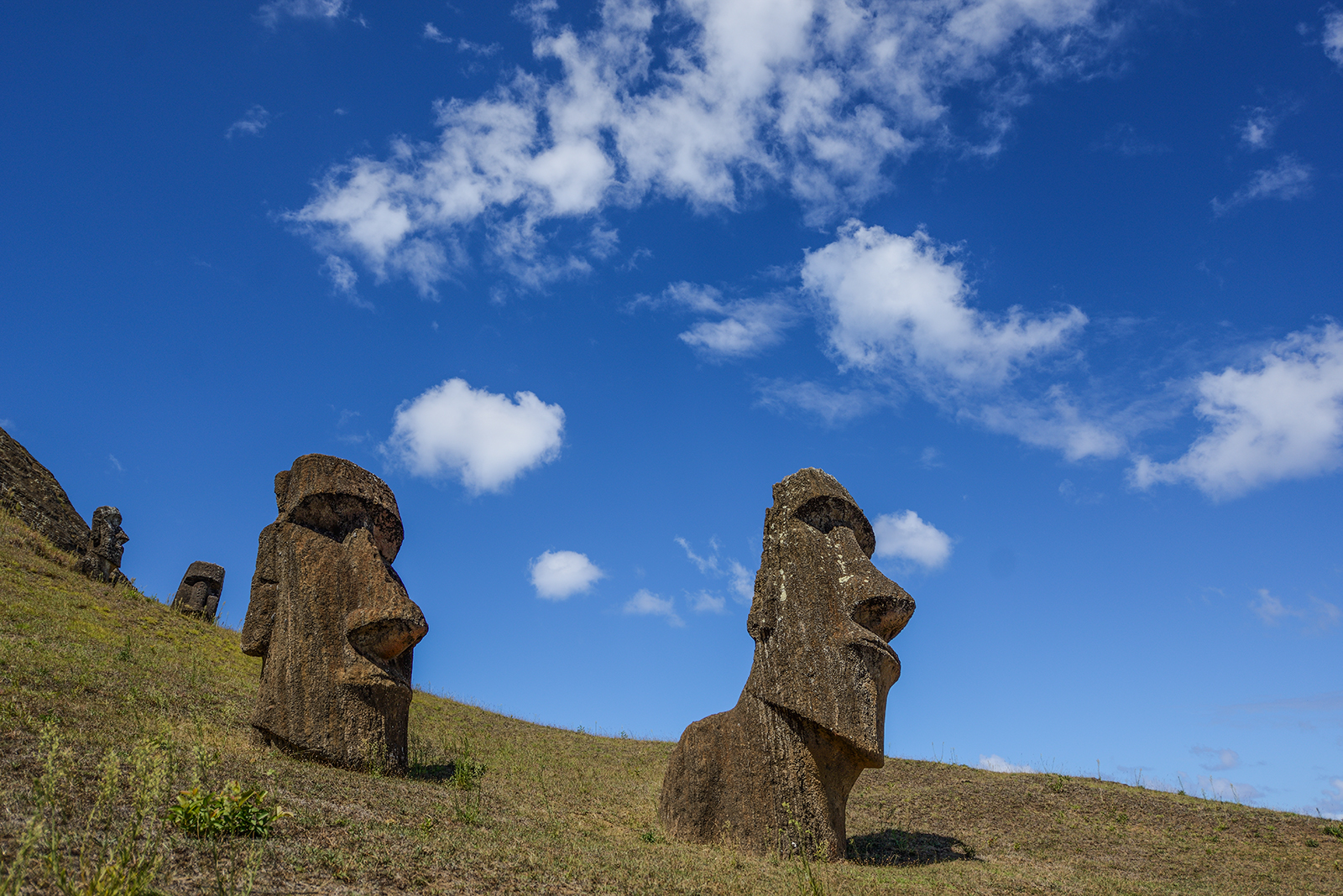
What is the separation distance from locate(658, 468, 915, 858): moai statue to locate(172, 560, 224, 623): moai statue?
19591mm

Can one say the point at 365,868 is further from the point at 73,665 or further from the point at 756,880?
the point at 73,665

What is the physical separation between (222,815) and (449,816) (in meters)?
3.19

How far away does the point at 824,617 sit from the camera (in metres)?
10.7

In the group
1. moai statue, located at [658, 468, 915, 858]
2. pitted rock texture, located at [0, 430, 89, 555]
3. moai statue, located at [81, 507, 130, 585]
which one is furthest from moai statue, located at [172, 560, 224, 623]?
moai statue, located at [658, 468, 915, 858]

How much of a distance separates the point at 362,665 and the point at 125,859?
7.78m

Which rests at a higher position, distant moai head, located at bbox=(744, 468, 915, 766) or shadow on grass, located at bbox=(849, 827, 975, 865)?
distant moai head, located at bbox=(744, 468, 915, 766)

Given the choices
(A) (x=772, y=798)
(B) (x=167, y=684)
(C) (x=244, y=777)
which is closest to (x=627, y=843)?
(A) (x=772, y=798)

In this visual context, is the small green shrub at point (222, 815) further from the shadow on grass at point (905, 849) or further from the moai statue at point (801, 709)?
the shadow on grass at point (905, 849)

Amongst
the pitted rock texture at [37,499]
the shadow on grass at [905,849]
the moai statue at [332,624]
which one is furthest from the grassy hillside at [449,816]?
the pitted rock texture at [37,499]

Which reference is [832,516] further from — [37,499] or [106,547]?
[37,499]

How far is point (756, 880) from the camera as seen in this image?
847cm

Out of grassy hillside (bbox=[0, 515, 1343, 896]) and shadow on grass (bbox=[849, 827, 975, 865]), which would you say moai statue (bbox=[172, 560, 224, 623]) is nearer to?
grassy hillside (bbox=[0, 515, 1343, 896])

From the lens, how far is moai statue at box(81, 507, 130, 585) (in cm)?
2430

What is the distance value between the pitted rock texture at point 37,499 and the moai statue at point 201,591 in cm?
415
